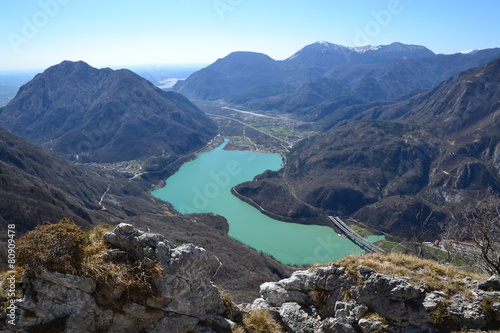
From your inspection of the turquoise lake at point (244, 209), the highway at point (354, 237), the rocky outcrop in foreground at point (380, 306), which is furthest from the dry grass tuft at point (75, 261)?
the highway at point (354, 237)

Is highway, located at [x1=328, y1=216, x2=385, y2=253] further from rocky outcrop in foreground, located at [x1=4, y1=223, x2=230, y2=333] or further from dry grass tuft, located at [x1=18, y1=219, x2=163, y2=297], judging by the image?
dry grass tuft, located at [x1=18, y1=219, x2=163, y2=297]

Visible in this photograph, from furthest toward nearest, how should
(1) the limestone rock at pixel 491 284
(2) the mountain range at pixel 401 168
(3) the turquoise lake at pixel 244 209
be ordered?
(2) the mountain range at pixel 401 168
(3) the turquoise lake at pixel 244 209
(1) the limestone rock at pixel 491 284

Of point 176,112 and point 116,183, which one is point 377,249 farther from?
point 176,112

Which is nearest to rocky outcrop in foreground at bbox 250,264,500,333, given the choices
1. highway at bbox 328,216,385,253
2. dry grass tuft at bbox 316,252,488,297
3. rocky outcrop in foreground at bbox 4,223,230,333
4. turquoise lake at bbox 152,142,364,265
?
dry grass tuft at bbox 316,252,488,297

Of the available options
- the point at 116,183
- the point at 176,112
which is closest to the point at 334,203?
the point at 116,183

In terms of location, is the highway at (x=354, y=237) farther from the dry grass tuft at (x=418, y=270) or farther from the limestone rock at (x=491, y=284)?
the limestone rock at (x=491, y=284)

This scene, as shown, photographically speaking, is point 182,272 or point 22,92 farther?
point 22,92
